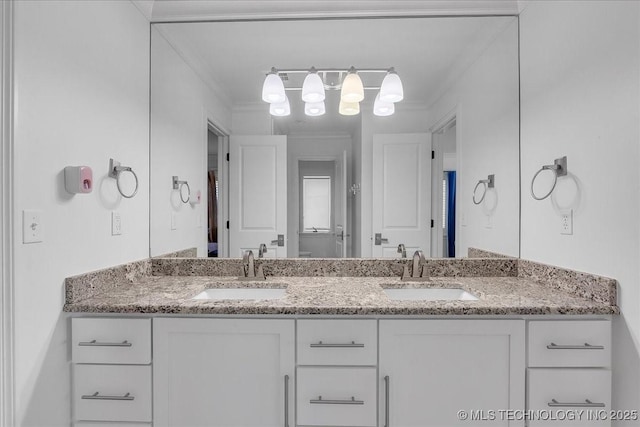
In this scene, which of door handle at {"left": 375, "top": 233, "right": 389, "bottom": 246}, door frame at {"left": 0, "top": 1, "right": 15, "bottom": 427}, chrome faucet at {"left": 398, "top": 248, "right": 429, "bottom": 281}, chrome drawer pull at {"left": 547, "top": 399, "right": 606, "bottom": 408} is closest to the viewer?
door frame at {"left": 0, "top": 1, "right": 15, "bottom": 427}

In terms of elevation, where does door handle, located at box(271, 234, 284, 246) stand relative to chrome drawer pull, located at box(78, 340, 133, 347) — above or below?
above

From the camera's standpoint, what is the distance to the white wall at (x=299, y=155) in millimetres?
1824

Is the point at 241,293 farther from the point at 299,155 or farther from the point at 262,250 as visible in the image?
the point at 299,155

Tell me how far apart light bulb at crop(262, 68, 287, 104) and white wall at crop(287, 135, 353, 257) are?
217 mm

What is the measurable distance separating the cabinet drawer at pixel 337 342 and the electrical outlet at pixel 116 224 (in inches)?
39.8

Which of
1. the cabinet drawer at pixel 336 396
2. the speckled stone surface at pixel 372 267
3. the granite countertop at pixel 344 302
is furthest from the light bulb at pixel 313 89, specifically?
the cabinet drawer at pixel 336 396

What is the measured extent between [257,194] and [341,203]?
0.49 m

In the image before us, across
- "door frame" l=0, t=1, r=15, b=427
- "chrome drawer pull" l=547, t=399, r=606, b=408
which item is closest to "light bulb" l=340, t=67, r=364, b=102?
"door frame" l=0, t=1, r=15, b=427

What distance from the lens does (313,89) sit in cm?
182

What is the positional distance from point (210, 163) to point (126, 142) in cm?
44

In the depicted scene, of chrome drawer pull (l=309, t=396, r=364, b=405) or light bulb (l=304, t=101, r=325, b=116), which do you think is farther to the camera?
light bulb (l=304, t=101, r=325, b=116)

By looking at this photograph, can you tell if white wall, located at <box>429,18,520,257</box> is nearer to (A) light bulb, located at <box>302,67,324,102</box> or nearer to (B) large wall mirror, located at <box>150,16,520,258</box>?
(B) large wall mirror, located at <box>150,16,520,258</box>

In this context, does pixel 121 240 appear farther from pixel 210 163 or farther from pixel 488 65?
pixel 488 65

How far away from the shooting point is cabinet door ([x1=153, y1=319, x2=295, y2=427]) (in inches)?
49.8
